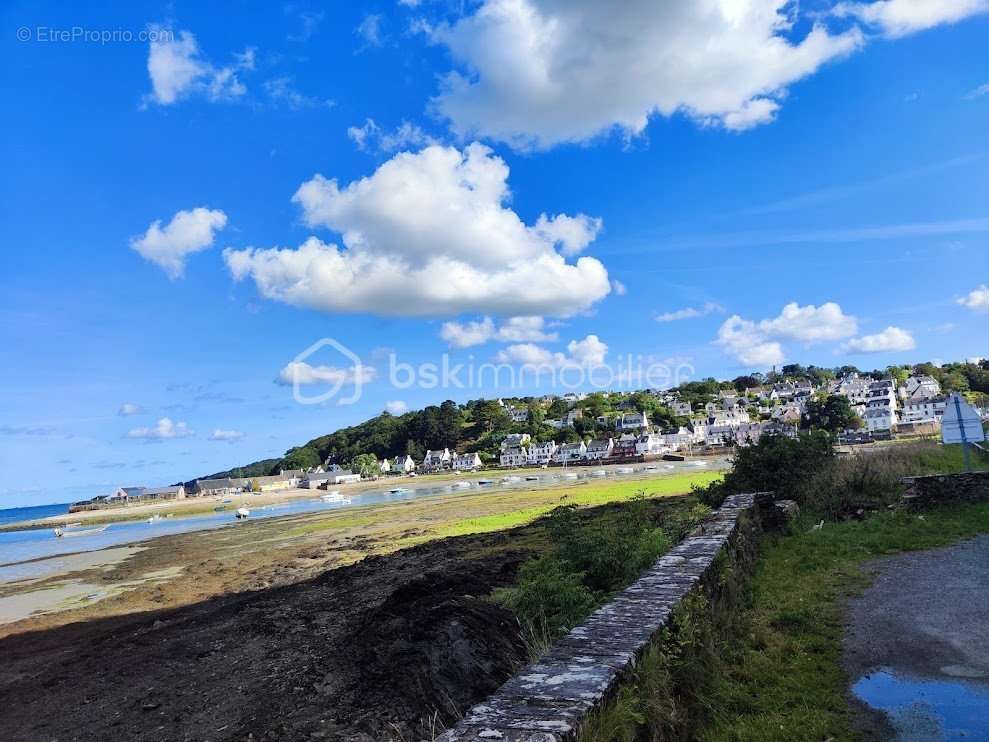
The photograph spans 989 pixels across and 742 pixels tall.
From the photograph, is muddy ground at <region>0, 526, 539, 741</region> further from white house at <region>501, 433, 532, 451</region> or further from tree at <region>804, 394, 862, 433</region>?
white house at <region>501, 433, 532, 451</region>

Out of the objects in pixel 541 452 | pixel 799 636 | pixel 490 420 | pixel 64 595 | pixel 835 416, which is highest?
pixel 490 420

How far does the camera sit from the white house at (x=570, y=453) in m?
124

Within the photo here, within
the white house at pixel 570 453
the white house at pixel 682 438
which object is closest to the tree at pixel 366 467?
the white house at pixel 570 453

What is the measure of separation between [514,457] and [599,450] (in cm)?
2310

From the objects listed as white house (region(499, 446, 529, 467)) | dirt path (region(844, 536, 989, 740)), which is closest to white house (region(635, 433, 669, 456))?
white house (region(499, 446, 529, 467))

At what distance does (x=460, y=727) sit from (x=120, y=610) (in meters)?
19.2

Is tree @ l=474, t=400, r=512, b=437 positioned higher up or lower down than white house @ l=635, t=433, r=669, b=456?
higher up

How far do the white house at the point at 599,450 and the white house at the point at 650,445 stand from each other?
16.8 feet

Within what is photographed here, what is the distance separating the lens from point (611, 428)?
146625 mm

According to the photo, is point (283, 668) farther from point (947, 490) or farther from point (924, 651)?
point (947, 490)

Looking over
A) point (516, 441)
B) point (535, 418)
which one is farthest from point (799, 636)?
point (535, 418)

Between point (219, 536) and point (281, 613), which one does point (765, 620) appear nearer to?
point (281, 613)

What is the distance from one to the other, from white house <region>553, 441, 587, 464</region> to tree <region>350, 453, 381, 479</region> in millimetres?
44185

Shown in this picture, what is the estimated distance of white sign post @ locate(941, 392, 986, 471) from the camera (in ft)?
45.2
